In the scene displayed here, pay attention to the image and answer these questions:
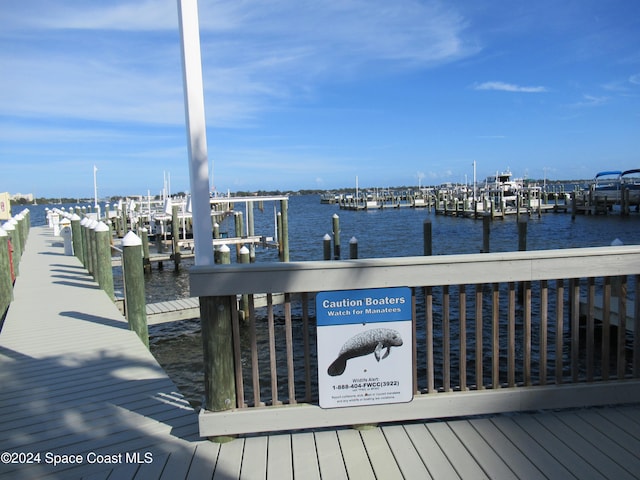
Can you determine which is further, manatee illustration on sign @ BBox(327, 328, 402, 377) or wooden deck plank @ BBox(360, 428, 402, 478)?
manatee illustration on sign @ BBox(327, 328, 402, 377)

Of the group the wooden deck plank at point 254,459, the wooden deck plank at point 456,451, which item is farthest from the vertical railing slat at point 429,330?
the wooden deck plank at point 254,459

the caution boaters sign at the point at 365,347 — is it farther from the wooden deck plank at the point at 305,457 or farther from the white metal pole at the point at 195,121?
the white metal pole at the point at 195,121

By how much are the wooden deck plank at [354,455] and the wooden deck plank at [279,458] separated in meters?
0.34

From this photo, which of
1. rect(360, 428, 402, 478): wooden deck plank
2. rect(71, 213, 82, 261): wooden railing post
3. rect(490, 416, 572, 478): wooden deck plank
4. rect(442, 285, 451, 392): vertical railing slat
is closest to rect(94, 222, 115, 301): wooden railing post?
rect(71, 213, 82, 261): wooden railing post

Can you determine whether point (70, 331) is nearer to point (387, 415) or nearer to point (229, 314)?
point (229, 314)

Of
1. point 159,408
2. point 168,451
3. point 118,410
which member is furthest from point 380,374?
point 118,410

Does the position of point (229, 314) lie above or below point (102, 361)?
above

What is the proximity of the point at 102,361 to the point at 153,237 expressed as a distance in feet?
89.6

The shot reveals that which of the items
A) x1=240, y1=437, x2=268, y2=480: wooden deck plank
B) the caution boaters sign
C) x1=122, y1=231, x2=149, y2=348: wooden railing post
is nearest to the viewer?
x1=240, y1=437, x2=268, y2=480: wooden deck plank

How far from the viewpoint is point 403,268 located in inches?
127

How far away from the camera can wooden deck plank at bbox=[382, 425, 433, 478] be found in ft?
9.21

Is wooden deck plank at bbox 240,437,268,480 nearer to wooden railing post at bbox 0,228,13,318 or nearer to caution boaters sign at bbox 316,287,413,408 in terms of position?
caution boaters sign at bbox 316,287,413,408

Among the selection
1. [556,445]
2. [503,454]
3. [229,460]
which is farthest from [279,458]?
[556,445]

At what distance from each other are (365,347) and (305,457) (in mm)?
782
